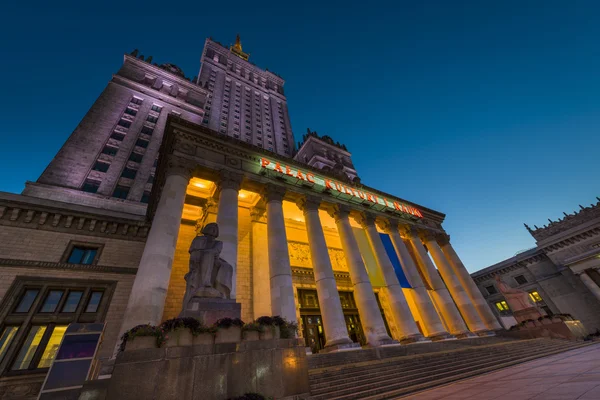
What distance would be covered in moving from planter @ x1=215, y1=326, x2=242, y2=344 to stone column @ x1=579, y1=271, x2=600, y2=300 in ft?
145

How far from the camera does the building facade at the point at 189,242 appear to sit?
1337cm

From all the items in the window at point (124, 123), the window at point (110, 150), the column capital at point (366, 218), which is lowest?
the column capital at point (366, 218)

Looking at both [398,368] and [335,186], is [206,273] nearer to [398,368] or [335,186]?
[398,368]

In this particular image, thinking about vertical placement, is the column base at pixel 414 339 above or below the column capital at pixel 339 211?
below

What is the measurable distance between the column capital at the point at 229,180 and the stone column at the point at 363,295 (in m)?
8.66

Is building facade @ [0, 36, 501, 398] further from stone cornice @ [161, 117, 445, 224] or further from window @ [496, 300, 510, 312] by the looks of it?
window @ [496, 300, 510, 312]

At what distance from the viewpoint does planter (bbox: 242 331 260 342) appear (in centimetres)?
745

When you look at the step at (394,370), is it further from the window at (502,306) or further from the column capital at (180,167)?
the window at (502,306)

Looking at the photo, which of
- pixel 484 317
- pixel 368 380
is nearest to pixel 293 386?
pixel 368 380

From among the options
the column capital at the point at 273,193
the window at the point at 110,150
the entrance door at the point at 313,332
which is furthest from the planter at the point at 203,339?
the window at the point at 110,150

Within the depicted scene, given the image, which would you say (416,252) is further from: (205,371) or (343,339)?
(205,371)

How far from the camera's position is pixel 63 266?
15836mm

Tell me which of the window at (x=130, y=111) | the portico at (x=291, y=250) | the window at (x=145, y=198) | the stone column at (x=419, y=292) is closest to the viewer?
the portico at (x=291, y=250)

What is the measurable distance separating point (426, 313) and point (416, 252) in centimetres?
673
